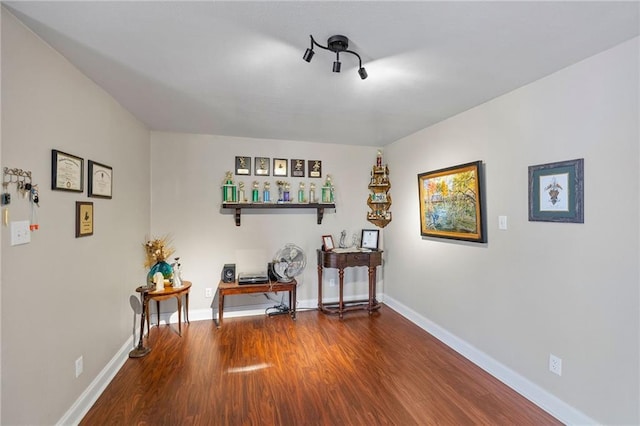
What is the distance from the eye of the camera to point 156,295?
2822 millimetres

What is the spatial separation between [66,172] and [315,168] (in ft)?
8.76

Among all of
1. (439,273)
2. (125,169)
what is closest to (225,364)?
(125,169)

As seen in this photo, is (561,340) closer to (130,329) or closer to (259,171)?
(259,171)

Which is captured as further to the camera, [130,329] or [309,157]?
[309,157]

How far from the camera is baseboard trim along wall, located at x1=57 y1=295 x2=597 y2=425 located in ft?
5.98

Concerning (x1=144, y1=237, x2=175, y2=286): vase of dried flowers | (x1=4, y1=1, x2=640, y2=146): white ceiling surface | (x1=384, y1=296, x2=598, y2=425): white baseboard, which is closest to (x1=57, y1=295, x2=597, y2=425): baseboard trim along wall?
(x1=384, y1=296, x2=598, y2=425): white baseboard

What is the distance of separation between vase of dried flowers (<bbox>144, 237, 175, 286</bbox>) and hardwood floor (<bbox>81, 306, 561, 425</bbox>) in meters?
0.64

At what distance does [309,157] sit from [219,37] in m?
2.42

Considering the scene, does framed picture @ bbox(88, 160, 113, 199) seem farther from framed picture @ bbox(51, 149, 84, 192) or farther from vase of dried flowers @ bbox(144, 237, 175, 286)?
vase of dried flowers @ bbox(144, 237, 175, 286)

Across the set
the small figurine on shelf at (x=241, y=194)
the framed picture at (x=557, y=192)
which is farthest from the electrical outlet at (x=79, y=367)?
the framed picture at (x=557, y=192)

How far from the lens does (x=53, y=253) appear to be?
5.49 feet

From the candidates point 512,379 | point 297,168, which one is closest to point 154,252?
point 297,168

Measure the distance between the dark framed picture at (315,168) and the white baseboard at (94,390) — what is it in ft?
9.04

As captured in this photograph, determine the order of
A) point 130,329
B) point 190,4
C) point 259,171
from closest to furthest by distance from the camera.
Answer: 1. point 190,4
2. point 130,329
3. point 259,171
